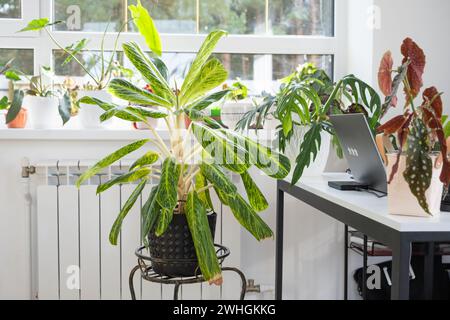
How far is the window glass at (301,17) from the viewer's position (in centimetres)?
253

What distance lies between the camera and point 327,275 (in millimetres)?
2447

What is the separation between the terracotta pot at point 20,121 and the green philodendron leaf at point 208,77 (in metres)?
0.85

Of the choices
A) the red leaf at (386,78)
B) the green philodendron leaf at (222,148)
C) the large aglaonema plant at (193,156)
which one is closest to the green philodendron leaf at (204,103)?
the large aglaonema plant at (193,156)

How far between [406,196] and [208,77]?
728mm

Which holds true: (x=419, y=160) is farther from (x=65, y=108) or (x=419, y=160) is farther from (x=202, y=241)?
(x=65, y=108)

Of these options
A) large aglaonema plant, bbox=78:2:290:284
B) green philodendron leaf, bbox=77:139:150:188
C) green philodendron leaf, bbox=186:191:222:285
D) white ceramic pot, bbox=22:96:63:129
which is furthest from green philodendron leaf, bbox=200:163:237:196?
white ceramic pot, bbox=22:96:63:129

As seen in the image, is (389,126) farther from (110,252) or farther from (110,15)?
(110,15)

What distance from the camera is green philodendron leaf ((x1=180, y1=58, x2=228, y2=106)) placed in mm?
1680

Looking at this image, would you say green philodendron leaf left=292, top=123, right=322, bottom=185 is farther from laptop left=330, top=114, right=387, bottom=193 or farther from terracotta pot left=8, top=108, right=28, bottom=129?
terracotta pot left=8, top=108, right=28, bottom=129

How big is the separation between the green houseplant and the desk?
0.12 metres

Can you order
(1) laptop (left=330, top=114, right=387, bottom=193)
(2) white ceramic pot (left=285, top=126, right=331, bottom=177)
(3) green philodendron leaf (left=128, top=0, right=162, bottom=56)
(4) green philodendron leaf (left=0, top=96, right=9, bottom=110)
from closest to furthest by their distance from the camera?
(1) laptop (left=330, top=114, right=387, bottom=193), (3) green philodendron leaf (left=128, top=0, right=162, bottom=56), (2) white ceramic pot (left=285, top=126, right=331, bottom=177), (4) green philodendron leaf (left=0, top=96, right=9, bottom=110)

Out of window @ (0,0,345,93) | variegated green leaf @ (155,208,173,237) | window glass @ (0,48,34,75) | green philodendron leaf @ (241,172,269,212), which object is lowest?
variegated green leaf @ (155,208,173,237)

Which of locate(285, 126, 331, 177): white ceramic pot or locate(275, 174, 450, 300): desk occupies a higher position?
locate(285, 126, 331, 177): white ceramic pot

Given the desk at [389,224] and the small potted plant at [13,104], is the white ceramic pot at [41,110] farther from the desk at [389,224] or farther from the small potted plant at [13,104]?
the desk at [389,224]
